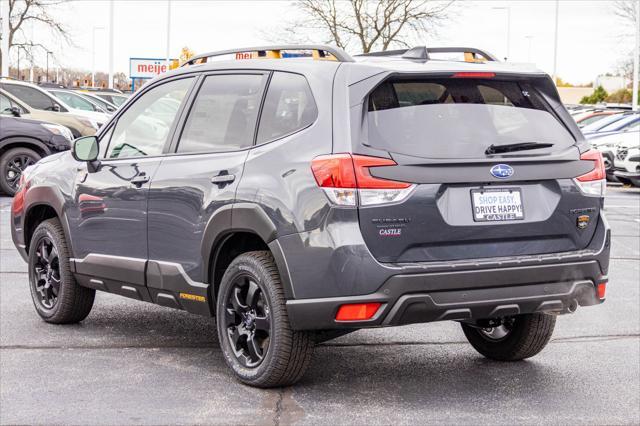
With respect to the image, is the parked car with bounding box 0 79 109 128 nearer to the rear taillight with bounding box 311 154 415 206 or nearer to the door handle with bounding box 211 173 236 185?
the door handle with bounding box 211 173 236 185

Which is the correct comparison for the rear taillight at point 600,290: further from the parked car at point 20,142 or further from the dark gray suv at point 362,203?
the parked car at point 20,142

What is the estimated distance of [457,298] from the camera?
5180 millimetres

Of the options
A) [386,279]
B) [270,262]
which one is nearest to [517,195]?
[386,279]

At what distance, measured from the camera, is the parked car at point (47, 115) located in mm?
18528

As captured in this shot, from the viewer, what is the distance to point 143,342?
6934 mm

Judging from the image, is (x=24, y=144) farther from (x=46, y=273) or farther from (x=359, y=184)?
(x=359, y=184)

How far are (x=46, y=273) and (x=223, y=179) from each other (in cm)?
235

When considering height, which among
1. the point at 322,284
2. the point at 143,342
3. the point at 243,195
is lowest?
the point at 143,342

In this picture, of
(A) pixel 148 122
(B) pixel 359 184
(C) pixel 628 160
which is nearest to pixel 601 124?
(C) pixel 628 160

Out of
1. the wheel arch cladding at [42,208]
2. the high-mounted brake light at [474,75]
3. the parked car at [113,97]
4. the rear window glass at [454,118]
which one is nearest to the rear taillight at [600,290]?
the rear window glass at [454,118]

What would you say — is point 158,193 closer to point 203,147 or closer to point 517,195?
point 203,147

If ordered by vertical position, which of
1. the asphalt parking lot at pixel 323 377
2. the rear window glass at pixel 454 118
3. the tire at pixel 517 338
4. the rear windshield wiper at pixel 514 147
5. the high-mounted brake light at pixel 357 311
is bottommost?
the asphalt parking lot at pixel 323 377

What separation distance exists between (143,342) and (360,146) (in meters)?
2.52

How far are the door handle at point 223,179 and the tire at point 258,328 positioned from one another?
1.35ft
